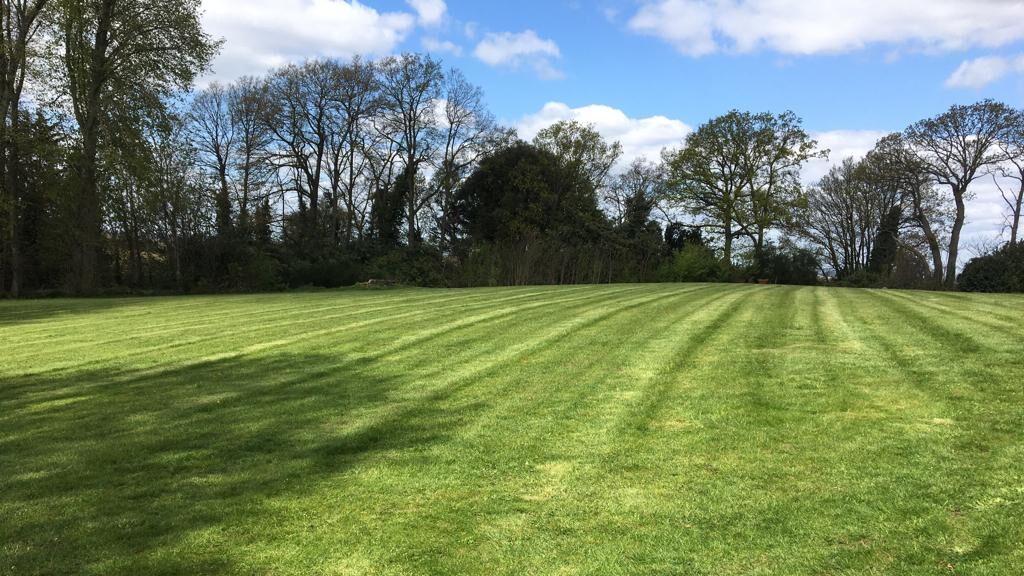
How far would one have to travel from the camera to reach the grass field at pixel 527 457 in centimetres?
263

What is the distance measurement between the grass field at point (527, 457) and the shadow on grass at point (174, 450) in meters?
0.02

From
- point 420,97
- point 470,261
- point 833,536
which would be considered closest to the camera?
point 833,536

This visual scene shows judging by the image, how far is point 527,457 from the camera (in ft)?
12.3

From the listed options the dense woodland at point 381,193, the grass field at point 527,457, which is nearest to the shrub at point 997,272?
the dense woodland at point 381,193

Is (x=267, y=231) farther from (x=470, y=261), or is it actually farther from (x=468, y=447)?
(x=468, y=447)

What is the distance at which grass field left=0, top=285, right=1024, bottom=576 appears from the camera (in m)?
2.63

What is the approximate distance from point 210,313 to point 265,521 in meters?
10.8

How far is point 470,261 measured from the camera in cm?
2758

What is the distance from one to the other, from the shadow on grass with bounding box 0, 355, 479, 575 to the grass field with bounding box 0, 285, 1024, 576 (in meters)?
0.02

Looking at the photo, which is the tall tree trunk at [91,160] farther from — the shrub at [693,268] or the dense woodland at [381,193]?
the shrub at [693,268]

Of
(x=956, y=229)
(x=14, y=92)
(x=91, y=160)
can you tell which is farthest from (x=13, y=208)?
(x=956, y=229)

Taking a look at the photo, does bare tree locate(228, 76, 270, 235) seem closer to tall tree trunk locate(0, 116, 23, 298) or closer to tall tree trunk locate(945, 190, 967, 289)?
tall tree trunk locate(0, 116, 23, 298)

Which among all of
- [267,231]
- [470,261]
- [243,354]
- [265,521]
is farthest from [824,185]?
[265,521]

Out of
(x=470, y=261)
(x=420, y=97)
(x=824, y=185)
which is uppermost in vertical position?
(x=420, y=97)
